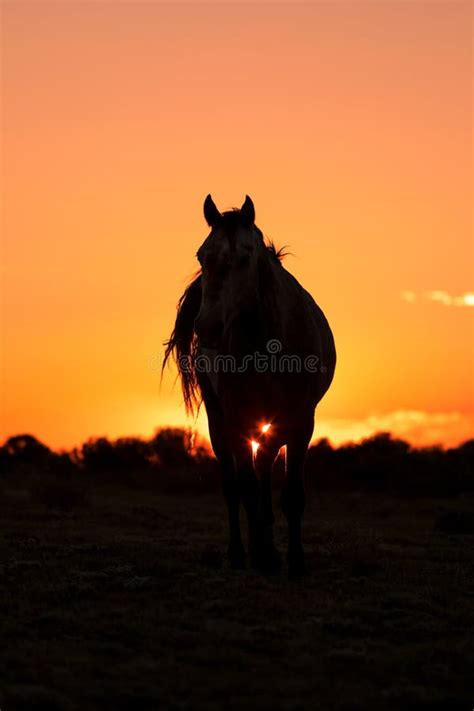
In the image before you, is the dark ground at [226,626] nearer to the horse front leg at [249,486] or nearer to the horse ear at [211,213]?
the horse front leg at [249,486]

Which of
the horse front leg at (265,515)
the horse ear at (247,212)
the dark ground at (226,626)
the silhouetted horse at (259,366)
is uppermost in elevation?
the horse ear at (247,212)

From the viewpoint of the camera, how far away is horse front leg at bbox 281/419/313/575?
8.58 m

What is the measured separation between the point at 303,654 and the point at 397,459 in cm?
1743

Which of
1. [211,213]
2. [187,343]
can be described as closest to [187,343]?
[187,343]

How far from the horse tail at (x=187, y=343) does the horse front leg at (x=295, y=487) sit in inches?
80.4

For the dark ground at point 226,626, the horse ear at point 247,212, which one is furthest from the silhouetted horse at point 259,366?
the dark ground at point 226,626

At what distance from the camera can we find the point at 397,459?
74.9 feet

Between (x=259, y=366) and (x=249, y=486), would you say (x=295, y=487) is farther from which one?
(x=259, y=366)

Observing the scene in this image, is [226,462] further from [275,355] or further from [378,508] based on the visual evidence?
[378,508]

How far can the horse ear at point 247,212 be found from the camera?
789 centimetres

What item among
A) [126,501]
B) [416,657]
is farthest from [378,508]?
[416,657]

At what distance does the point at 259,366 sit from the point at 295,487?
130cm

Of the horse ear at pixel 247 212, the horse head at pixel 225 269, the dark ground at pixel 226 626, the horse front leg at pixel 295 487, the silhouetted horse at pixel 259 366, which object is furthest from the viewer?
the horse front leg at pixel 295 487

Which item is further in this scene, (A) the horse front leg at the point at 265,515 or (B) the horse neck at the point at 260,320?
(A) the horse front leg at the point at 265,515
